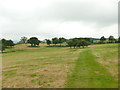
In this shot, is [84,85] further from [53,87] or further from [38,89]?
[38,89]

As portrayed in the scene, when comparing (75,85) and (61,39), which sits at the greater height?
(61,39)

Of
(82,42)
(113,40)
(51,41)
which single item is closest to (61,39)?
(51,41)

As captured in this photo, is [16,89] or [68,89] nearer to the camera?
[68,89]

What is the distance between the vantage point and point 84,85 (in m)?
11.3

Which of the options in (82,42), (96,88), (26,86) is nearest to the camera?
(96,88)

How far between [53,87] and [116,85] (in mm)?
9267

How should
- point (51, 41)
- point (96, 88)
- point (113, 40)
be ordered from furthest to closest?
point (51, 41)
point (113, 40)
point (96, 88)

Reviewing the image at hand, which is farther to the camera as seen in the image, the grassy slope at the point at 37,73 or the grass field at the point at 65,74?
the grassy slope at the point at 37,73

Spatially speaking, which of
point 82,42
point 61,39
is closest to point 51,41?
point 61,39

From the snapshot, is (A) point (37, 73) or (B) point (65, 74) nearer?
(B) point (65, 74)

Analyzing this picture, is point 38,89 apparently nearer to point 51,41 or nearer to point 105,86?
point 105,86

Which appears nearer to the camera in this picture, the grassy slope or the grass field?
the grass field

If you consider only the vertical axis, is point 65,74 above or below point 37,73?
above

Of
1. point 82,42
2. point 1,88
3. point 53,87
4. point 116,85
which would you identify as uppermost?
point 82,42
